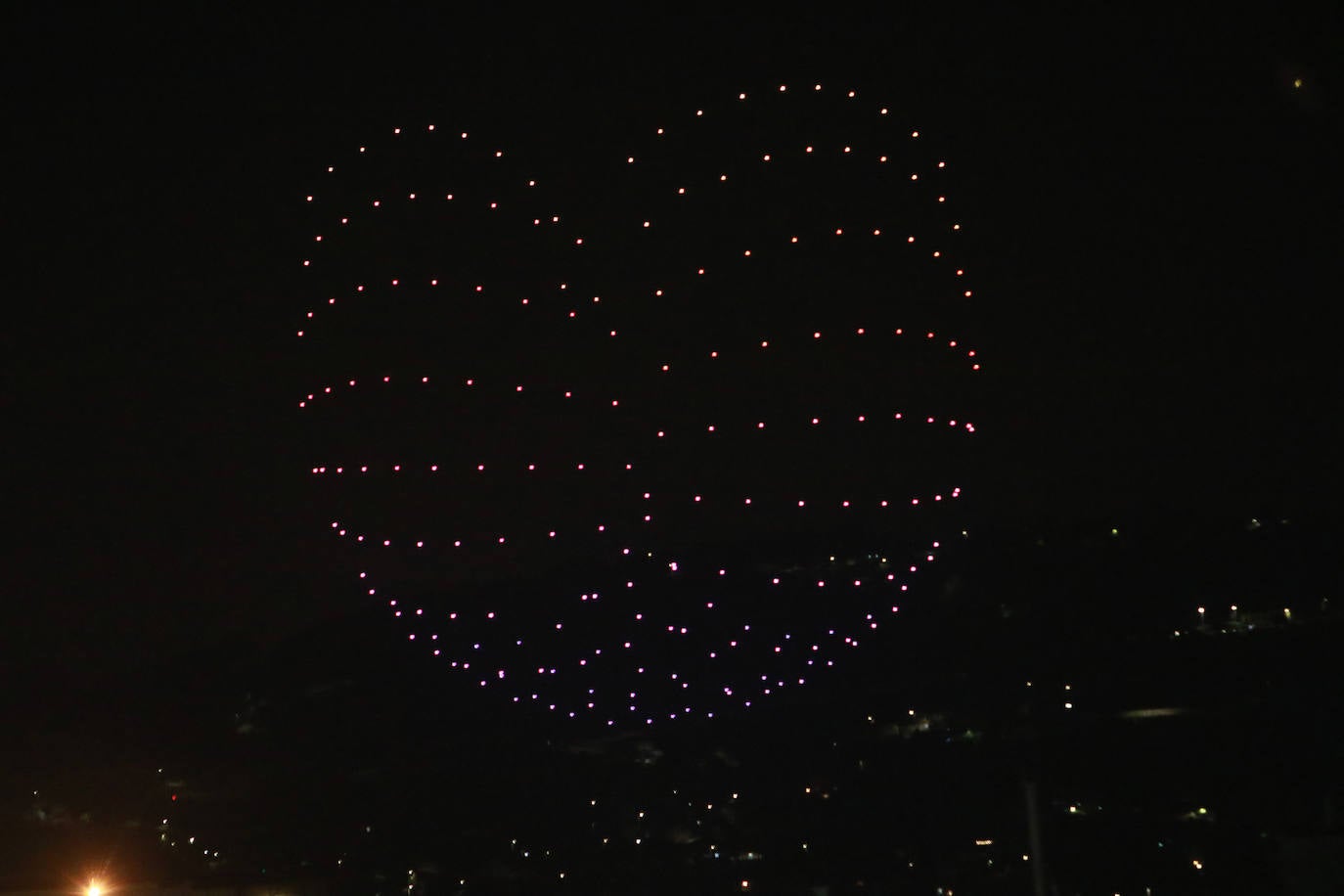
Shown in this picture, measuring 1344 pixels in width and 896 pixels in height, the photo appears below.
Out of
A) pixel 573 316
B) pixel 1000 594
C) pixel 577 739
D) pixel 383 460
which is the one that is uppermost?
pixel 573 316

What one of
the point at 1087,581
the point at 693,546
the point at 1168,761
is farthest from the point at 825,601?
the point at 1168,761

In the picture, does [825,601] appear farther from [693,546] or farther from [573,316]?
[573,316]

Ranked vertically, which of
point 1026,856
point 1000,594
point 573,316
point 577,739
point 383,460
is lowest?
point 1026,856

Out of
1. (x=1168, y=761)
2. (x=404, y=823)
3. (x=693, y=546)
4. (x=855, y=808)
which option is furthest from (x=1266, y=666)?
(x=404, y=823)

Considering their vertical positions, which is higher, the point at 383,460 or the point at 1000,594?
the point at 383,460

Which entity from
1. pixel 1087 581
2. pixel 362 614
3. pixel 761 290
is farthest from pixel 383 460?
pixel 1087 581

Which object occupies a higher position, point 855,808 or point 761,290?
point 761,290

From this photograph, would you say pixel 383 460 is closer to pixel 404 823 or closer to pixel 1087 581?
pixel 404 823

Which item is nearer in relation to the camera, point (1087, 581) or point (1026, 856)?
point (1026, 856)

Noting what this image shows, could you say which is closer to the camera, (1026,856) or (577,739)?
(1026,856)
